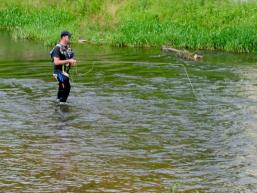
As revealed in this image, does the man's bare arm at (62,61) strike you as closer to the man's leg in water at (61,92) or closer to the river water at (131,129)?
the man's leg in water at (61,92)

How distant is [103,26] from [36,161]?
26.8 meters

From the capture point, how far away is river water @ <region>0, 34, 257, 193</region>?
10.9 meters

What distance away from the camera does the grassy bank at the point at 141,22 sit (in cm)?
3062

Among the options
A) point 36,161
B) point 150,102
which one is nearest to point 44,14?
point 150,102

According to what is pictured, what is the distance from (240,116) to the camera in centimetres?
1595

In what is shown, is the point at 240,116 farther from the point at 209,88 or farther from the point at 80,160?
the point at 80,160

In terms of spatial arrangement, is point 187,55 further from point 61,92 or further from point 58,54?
point 58,54

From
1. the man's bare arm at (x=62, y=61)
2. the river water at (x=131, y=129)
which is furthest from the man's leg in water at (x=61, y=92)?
the man's bare arm at (x=62, y=61)

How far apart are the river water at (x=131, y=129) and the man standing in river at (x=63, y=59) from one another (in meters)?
0.56

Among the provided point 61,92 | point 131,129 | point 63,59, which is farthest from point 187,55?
point 131,129

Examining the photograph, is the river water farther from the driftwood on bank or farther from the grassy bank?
the grassy bank

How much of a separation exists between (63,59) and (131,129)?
349 cm

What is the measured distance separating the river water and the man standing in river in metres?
0.56

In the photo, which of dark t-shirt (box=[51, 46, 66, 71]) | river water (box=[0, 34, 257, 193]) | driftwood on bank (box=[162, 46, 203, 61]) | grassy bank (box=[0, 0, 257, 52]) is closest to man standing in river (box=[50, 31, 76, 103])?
dark t-shirt (box=[51, 46, 66, 71])
